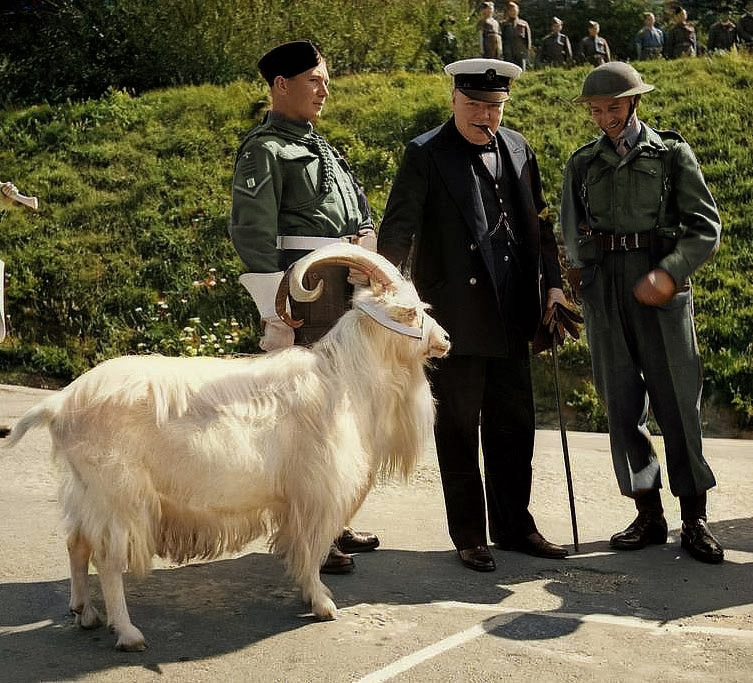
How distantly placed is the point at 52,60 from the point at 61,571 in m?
19.7

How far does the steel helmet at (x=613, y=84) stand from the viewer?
5.86m

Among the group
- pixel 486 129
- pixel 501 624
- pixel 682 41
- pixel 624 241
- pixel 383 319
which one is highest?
pixel 682 41

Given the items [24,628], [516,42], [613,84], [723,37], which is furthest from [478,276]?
[723,37]

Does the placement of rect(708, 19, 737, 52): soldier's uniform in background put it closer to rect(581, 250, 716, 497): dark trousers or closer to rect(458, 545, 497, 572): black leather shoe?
rect(581, 250, 716, 497): dark trousers

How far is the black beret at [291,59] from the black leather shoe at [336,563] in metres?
2.24

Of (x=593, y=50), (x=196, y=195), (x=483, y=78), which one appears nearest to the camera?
(x=483, y=78)

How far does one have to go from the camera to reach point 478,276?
18.8 feet

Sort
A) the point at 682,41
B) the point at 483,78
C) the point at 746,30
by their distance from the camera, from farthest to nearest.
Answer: the point at 746,30 < the point at 682,41 < the point at 483,78

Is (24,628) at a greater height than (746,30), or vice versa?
(746,30)

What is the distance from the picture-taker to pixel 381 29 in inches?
973

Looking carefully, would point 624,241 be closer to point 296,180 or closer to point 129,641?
point 296,180

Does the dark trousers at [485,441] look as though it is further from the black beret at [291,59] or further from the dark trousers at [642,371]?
the black beret at [291,59]

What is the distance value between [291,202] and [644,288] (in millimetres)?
1777

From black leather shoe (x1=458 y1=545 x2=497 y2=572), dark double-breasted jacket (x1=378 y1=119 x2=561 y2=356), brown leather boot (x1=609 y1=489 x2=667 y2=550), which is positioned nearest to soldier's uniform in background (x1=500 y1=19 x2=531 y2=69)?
dark double-breasted jacket (x1=378 y1=119 x2=561 y2=356)
